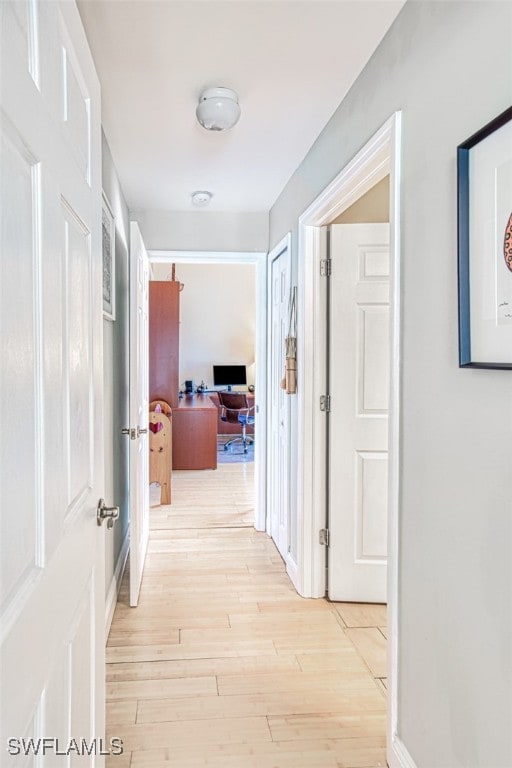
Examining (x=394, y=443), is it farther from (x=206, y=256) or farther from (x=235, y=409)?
(x=235, y=409)

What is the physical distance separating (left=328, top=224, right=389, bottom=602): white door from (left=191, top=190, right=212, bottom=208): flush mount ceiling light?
1.08 metres

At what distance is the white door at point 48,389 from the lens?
0.67 m

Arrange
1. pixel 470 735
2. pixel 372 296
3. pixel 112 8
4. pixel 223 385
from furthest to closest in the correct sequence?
pixel 223 385 → pixel 372 296 → pixel 112 8 → pixel 470 735

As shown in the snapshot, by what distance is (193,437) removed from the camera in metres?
6.10

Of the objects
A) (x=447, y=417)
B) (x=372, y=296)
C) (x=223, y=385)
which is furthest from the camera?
(x=223, y=385)

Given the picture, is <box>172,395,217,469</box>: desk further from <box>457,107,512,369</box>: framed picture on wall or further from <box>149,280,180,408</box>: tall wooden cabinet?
<box>457,107,512,369</box>: framed picture on wall

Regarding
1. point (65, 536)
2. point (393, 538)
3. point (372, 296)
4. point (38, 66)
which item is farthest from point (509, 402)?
point (372, 296)

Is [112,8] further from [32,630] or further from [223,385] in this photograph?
[223,385]

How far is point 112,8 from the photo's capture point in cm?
157

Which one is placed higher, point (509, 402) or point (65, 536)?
point (509, 402)

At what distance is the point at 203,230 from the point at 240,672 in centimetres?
287

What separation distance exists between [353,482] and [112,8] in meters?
2.22

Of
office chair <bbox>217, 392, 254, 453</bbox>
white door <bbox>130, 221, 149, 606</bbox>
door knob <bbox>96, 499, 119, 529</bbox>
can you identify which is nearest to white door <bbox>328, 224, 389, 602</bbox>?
white door <bbox>130, 221, 149, 606</bbox>

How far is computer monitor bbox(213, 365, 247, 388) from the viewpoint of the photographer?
9086mm
